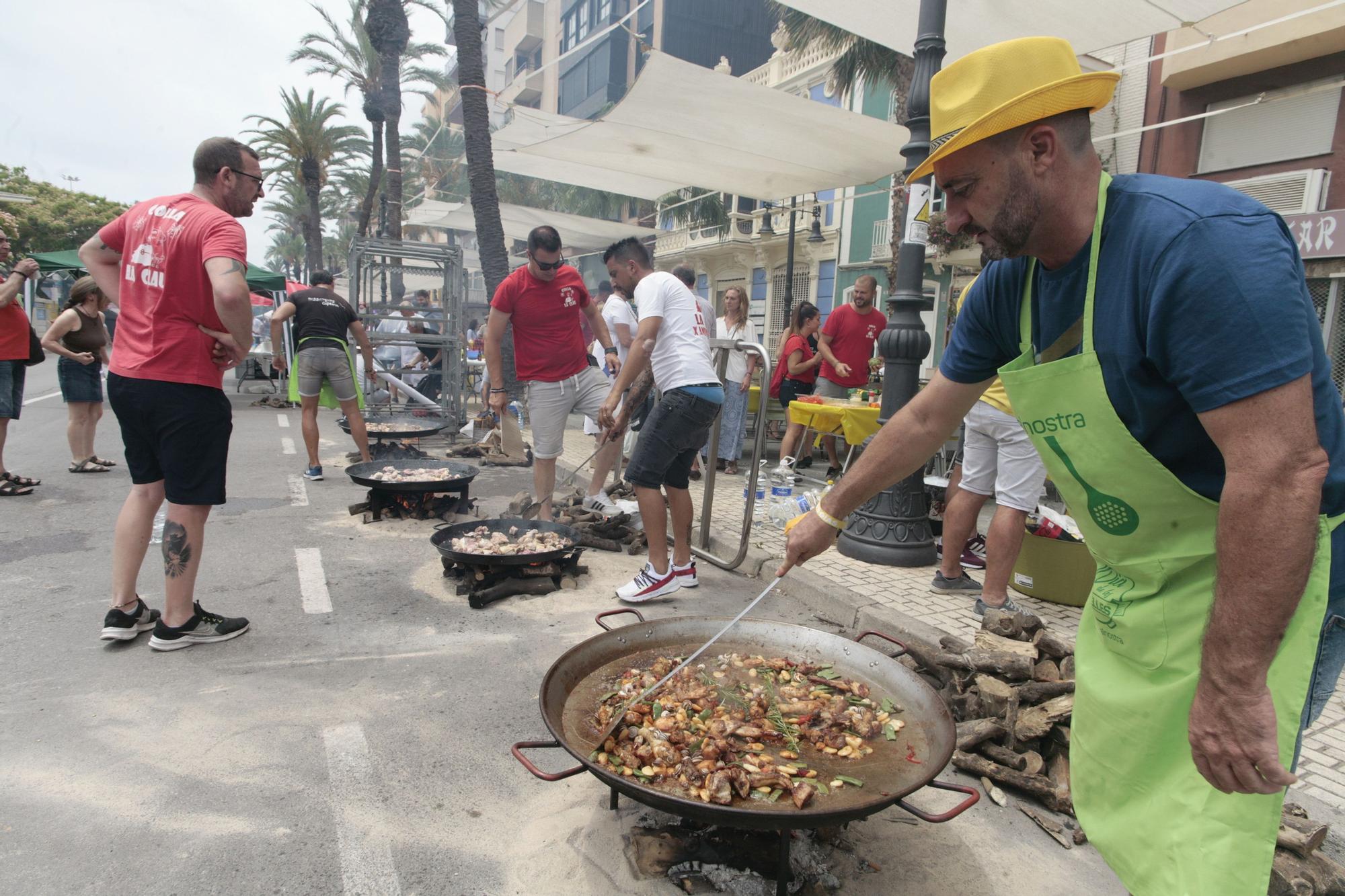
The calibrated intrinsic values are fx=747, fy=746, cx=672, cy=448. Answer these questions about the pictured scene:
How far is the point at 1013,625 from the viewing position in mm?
3482

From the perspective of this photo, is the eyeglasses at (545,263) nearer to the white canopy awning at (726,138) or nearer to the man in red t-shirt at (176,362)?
the man in red t-shirt at (176,362)

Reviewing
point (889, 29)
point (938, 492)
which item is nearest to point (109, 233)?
point (938, 492)

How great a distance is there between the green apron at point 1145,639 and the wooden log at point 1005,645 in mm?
1726

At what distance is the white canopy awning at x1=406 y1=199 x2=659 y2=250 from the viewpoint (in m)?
18.0

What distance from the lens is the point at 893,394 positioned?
5.33 meters

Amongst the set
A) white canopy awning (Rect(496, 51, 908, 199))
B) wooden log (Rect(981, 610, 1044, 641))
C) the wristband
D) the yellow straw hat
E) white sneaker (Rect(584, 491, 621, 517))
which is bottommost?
white sneaker (Rect(584, 491, 621, 517))

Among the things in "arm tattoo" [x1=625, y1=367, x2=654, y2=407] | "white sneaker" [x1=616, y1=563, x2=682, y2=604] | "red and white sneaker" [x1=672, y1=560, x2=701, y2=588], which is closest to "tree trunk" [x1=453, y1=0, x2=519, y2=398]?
"arm tattoo" [x1=625, y1=367, x2=654, y2=407]

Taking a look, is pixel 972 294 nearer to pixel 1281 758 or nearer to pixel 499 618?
pixel 1281 758

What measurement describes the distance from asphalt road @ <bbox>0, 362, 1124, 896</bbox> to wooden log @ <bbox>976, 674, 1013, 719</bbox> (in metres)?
0.34

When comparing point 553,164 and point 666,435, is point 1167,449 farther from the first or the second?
point 553,164

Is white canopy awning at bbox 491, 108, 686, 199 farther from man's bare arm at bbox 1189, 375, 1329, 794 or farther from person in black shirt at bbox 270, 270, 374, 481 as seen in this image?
man's bare arm at bbox 1189, 375, 1329, 794

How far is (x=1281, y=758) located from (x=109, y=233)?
488 cm

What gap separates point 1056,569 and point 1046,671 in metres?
1.51

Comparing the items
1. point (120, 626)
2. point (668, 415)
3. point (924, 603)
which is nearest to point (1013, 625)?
point (924, 603)
